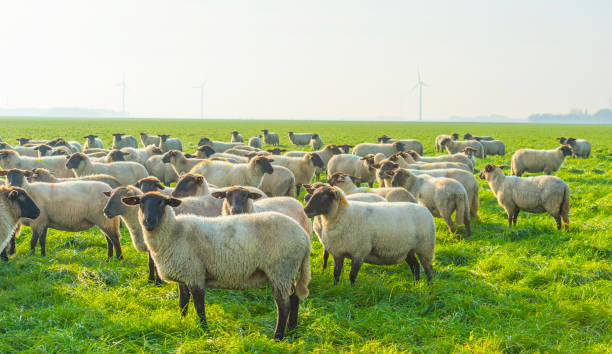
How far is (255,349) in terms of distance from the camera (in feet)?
15.2

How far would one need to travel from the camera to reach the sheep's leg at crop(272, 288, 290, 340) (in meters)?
4.97

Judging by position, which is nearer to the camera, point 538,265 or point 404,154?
point 538,265

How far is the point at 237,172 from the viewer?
11.5 meters

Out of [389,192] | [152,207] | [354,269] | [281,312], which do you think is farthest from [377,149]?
[152,207]

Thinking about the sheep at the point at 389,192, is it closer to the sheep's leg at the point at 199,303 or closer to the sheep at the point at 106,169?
the sheep's leg at the point at 199,303

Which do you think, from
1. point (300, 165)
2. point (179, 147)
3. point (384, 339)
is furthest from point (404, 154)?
point (179, 147)

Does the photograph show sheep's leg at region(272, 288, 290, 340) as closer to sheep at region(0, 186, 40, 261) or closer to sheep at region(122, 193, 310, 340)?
sheep at region(122, 193, 310, 340)

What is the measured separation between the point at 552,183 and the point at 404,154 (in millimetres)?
5163

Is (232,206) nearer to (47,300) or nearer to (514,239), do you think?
(47,300)

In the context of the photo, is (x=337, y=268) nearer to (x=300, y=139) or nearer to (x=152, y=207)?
(x=152, y=207)

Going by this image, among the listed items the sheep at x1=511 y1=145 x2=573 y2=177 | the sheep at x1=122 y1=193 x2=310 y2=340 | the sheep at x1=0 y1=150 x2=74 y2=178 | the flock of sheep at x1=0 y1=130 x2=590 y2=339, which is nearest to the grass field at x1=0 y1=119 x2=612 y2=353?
the flock of sheep at x1=0 y1=130 x2=590 y2=339

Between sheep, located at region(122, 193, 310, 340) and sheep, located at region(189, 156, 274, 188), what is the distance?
19.3 feet

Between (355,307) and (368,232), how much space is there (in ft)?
4.01

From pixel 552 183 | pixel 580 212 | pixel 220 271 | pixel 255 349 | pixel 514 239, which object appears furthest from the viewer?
pixel 580 212
